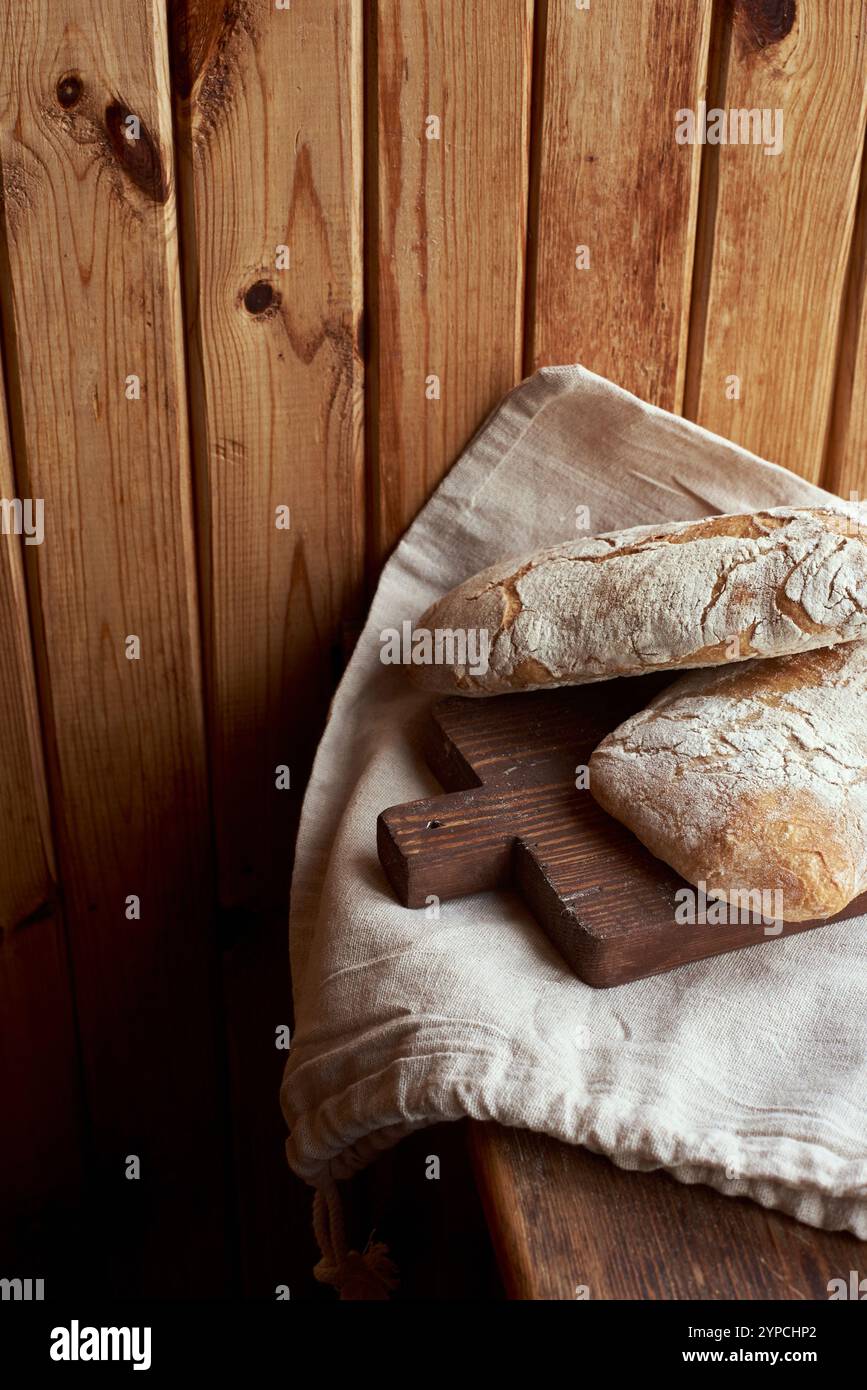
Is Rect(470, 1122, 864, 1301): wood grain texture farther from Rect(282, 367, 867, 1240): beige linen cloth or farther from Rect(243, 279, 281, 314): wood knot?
Rect(243, 279, 281, 314): wood knot

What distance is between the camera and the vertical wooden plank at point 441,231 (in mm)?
1060

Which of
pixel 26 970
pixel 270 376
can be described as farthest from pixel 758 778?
pixel 26 970

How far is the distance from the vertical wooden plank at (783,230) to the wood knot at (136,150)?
0.54 m

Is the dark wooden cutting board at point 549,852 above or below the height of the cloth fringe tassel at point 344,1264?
above

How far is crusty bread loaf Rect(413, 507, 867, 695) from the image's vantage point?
2.89 ft

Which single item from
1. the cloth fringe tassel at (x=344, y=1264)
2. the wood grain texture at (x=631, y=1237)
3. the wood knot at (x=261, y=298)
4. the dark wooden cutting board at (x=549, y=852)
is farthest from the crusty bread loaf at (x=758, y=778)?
the wood knot at (x=261, y=298)

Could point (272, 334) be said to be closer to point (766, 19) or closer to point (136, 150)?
point (136, 150)

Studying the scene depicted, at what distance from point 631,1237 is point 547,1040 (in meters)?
0.13

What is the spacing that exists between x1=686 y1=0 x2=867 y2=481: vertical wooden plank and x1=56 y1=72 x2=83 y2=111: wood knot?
0.61m

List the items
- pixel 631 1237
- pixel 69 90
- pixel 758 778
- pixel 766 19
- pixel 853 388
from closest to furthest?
1. pixel 631 1237
2. pixel 758 778
3. pixel 69 90
4. pixel 766 19
5. pixel 853 388

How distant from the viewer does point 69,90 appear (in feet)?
3.29

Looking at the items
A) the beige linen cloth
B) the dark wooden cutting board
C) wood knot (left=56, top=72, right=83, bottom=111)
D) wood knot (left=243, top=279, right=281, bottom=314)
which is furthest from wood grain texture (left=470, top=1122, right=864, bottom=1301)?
wood knot (left=56, top=72, right=83, bottom=111)

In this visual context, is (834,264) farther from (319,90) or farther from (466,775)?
(466,775)

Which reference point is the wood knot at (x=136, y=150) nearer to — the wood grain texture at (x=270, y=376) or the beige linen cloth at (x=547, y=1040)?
the wood grain texture at (x=270, y=376)
